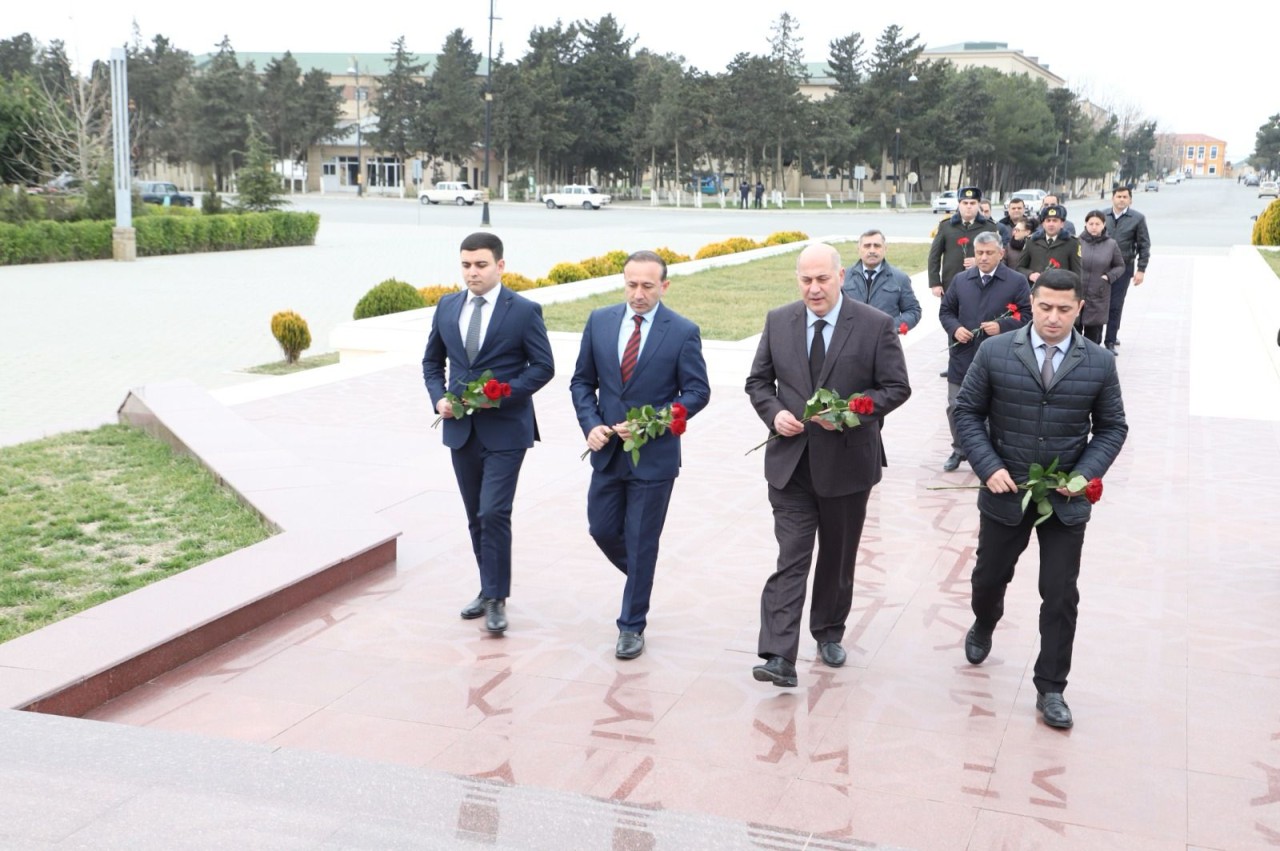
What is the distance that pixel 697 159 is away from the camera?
77.8 m

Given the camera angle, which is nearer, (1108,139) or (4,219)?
(4,219)

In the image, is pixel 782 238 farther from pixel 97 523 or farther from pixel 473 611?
pixel 473 611

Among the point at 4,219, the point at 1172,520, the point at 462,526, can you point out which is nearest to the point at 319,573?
the point at 462,526

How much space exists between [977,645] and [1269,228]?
101ft

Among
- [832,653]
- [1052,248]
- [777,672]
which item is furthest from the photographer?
[1052,248]

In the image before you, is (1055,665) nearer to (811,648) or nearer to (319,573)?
(811,648)

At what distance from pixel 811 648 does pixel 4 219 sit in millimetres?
27794

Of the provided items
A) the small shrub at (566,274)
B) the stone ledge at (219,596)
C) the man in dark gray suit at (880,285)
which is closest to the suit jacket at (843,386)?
the stone ledge at (219,596)

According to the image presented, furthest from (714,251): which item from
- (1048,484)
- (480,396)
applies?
(1048,484)

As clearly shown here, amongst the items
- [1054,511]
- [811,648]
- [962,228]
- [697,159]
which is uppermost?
[697,159]

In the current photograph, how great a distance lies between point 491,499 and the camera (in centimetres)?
570

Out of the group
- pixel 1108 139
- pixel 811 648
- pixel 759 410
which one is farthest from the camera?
pixel 1108 139

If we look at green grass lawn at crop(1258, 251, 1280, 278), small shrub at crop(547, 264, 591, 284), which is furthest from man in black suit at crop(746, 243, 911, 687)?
green grass lawn at crop(1258, 251, 1280, 278)

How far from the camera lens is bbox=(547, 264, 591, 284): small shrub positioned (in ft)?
69.9
